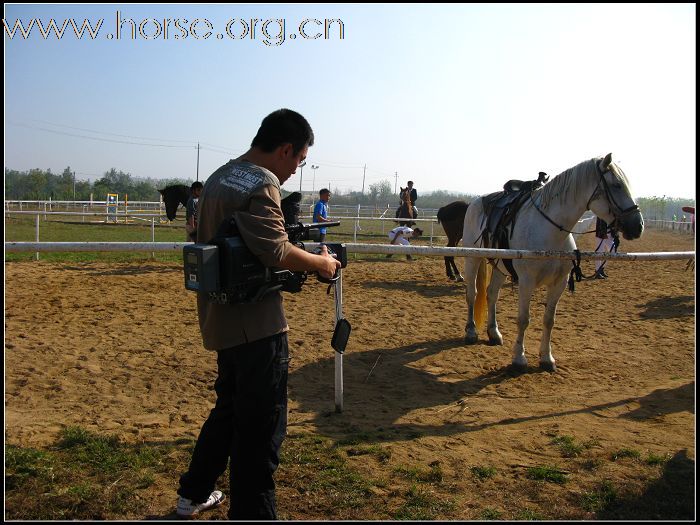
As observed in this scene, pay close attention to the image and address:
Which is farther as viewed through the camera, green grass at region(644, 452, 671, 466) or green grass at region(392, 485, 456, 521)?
green grass at region(644, 452, 671, 466)

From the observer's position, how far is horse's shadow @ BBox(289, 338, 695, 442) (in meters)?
4.05

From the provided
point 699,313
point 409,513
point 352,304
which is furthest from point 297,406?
point 352,304

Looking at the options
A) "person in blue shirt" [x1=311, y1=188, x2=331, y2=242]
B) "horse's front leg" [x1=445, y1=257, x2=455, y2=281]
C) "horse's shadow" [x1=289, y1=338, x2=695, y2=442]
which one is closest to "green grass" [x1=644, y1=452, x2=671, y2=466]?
"horse's shadow" [x1=289, y1=338, x2=695, y2=442]

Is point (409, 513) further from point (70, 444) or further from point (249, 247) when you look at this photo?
point (70, 444)

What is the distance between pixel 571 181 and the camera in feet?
18.2

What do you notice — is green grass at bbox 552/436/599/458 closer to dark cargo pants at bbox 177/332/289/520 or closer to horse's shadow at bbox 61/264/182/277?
dark cargo pants at bbox 177/332/289/520

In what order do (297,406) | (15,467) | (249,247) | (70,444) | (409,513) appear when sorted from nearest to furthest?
(249,247) < (409,513) < (15,467) < (70,444) < (297,406)

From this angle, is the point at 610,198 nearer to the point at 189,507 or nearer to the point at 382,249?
the point at 382,249

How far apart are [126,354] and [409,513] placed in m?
Answer: 3.72

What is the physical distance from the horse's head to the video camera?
12.7 feet

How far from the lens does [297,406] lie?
4.42 metres

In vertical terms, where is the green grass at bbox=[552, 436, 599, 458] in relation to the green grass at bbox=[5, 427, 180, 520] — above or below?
above

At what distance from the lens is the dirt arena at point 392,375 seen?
3850 mm

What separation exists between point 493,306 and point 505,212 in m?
1.22
